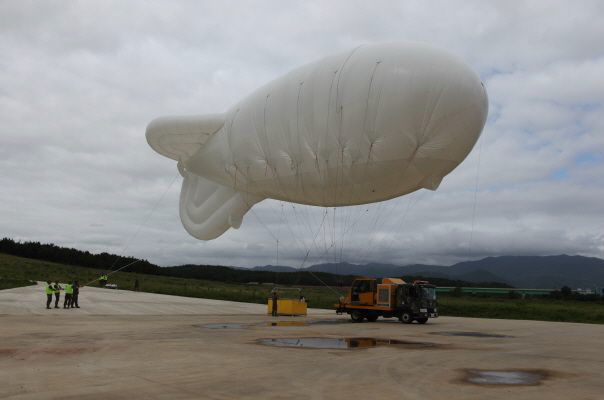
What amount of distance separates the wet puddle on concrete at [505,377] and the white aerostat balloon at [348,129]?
327 inches

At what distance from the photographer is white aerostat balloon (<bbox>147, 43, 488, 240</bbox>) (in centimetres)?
1703

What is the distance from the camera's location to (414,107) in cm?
1695

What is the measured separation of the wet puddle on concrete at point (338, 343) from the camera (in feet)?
50.7

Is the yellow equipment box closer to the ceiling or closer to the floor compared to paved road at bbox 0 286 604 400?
closer to the ceiling

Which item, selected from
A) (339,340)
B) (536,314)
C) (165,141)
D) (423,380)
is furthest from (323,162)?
(536,314)

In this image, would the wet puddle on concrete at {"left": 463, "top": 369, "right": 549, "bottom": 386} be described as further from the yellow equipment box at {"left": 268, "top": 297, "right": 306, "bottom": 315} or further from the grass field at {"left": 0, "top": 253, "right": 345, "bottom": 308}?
the grass field at {"left": 0, "top": 253, "right": 345, "bottom": 308}

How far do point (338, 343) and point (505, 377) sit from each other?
6.52 m

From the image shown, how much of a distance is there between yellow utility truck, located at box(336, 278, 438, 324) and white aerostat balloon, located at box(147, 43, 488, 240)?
6.94 m

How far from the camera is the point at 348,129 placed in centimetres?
1822

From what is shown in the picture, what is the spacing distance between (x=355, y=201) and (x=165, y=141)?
9242 mm

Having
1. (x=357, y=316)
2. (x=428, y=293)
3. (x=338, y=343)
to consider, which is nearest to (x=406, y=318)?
(x=428, y=293)

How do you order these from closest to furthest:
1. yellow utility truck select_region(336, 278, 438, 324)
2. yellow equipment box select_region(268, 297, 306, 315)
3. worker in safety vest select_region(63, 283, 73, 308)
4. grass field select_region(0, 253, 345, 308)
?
1. yellow utility truck select_region(336, 278, 438, 324)
2. worker in safety vest select_region(63, 283, 73, 308)
3. yellow equipment box select_region(268, 297, 306, 315)
4. grass field select_region(0, 253, 345, 308)

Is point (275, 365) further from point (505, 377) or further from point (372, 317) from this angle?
point (372, 317)

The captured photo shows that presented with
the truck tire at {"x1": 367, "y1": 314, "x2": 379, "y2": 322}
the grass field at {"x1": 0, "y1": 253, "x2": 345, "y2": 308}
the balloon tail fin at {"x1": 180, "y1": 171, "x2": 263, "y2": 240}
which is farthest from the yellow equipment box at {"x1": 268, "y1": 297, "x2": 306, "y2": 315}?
the grass field at {"x1": 0, "y1": 253, "x2": 345, "y2": 308}
